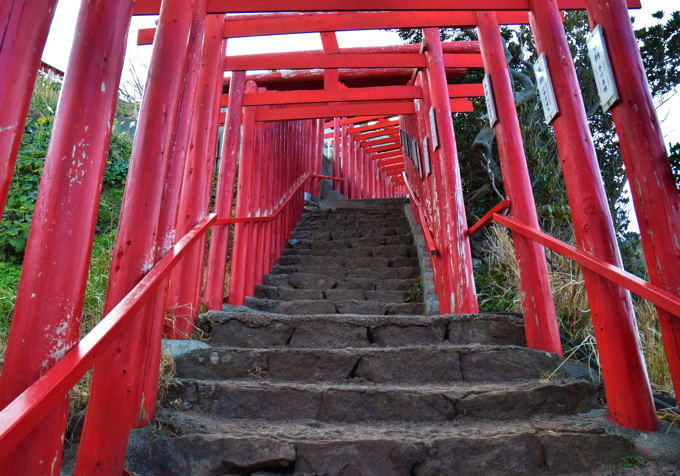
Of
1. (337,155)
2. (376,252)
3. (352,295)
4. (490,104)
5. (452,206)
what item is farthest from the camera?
(337,155)

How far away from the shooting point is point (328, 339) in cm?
348

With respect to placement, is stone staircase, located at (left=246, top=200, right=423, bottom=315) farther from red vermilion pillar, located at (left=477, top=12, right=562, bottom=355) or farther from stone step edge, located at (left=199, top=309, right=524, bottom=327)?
red vermilion pillar, located at (left=477, top=12, right=562, bottom=355)

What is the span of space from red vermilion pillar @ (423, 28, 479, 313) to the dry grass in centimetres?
44

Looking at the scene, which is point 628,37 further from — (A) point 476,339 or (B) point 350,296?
(B) point 350,296

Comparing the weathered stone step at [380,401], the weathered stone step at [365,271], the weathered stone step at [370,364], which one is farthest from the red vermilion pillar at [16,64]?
the weathered stone step at [365,271]

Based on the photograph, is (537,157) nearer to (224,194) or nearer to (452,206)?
(452,206)

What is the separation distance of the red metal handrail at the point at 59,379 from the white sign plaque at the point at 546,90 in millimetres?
2308

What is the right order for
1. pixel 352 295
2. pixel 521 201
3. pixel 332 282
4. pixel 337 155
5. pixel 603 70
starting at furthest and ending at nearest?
pixel 337 155, pixel 332 282, pixel 352 295, pixel 521 201, pixel 603 70

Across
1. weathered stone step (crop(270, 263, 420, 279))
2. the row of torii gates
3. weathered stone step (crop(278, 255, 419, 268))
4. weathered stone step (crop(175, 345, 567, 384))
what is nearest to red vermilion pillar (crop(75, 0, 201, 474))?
the row of torii gates

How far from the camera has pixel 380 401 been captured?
2.70 metres

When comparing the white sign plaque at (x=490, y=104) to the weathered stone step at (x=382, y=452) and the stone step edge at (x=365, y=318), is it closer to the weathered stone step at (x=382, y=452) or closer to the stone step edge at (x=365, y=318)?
the stone step edge at (x=365, y=318)

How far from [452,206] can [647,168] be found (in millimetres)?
2112

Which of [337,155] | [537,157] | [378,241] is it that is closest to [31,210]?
[378,241]

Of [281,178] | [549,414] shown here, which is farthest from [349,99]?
[549,414]
